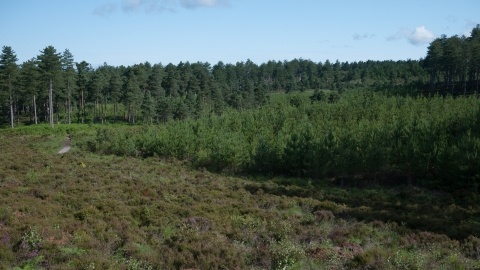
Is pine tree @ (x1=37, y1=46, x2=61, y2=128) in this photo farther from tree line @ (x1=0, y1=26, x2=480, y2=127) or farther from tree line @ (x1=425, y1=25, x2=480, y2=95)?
tree line @ (x1=425, y1=25, x2=480, y2=95)

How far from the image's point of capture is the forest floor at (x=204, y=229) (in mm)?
9992

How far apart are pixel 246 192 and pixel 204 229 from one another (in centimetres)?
1014

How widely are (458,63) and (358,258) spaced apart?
2905 inches

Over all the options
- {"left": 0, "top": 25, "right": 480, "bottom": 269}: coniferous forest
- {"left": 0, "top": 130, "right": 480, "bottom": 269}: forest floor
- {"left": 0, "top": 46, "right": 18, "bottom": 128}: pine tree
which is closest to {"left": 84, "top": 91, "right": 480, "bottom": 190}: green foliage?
{"left": 0, "top": 25, "right": 480, "bottom": 269}: coniferous forest

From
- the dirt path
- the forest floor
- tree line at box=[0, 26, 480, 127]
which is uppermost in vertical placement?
tree line at box=[0, 26, 480, 127]

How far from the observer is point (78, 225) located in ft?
41.1

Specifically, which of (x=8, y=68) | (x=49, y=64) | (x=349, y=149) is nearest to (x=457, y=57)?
(x=349, y=149)

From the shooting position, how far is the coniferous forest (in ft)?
34.4

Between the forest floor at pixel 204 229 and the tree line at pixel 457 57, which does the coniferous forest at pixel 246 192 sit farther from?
the tree line at pixel 457 57

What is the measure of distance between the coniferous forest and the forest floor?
0.21 feet

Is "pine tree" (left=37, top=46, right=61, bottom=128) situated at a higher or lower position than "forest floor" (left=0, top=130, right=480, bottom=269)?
higher

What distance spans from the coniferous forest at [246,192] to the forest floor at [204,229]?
6 centimetres

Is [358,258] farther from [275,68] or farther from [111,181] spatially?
[275,68]

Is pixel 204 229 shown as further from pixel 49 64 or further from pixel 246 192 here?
pixel 49 64
